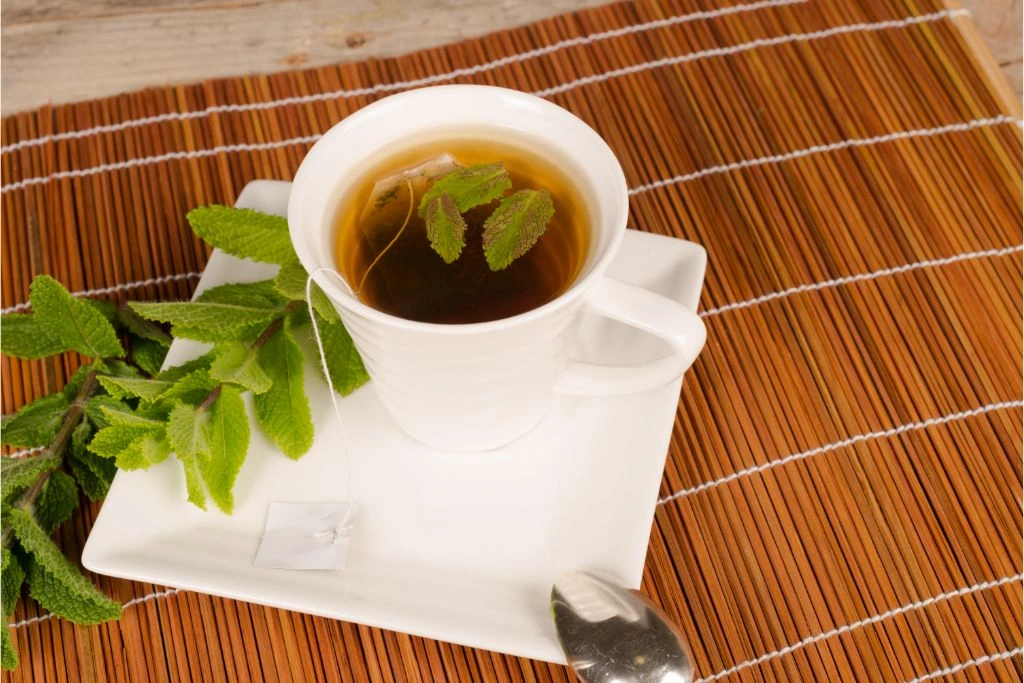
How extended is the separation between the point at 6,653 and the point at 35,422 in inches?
9.7

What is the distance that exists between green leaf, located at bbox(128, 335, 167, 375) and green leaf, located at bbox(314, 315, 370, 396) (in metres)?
0.22

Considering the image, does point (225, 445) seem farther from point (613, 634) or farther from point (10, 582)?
point (613, 634)

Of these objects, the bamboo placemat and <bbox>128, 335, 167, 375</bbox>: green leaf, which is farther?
<bbox>128, 335, 167, 375</bbox>: green leaf

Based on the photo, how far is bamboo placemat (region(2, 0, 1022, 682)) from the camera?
3.09ft

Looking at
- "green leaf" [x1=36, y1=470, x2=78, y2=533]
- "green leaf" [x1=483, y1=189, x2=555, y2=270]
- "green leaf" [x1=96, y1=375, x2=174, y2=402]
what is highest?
"green leaf" [x1=483, y1=189, x2=555, y2=270]

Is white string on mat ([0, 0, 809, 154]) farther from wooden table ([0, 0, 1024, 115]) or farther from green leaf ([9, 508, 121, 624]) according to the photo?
green leaf ([9, 508, 121, 624])

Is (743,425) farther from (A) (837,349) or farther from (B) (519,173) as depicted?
(B) (519,173)

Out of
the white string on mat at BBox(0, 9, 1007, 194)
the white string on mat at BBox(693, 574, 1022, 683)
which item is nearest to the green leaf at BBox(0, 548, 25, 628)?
the white string on mat at BBox(0, 9, 1007, 194)

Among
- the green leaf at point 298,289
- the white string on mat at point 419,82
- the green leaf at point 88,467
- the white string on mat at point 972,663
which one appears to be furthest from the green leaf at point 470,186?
the white string on mat at point 972,663

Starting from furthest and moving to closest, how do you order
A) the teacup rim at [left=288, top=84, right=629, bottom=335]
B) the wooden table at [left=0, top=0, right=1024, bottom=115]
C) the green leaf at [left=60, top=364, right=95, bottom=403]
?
the wooden table at [left=0, top=0, right=1024, bottom=115], the green leaf at [left=60, top=364, right=95, bottom=403], the teacup rim at [left=288, top=84, right=629, bottom=335]

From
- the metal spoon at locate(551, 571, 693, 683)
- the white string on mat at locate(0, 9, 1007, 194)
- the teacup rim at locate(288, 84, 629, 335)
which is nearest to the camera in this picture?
the teacup rim at locate(288, 84, 629, 335)

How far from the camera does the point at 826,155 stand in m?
1.28

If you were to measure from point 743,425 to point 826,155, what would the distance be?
455mm

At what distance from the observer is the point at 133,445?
860 mm
